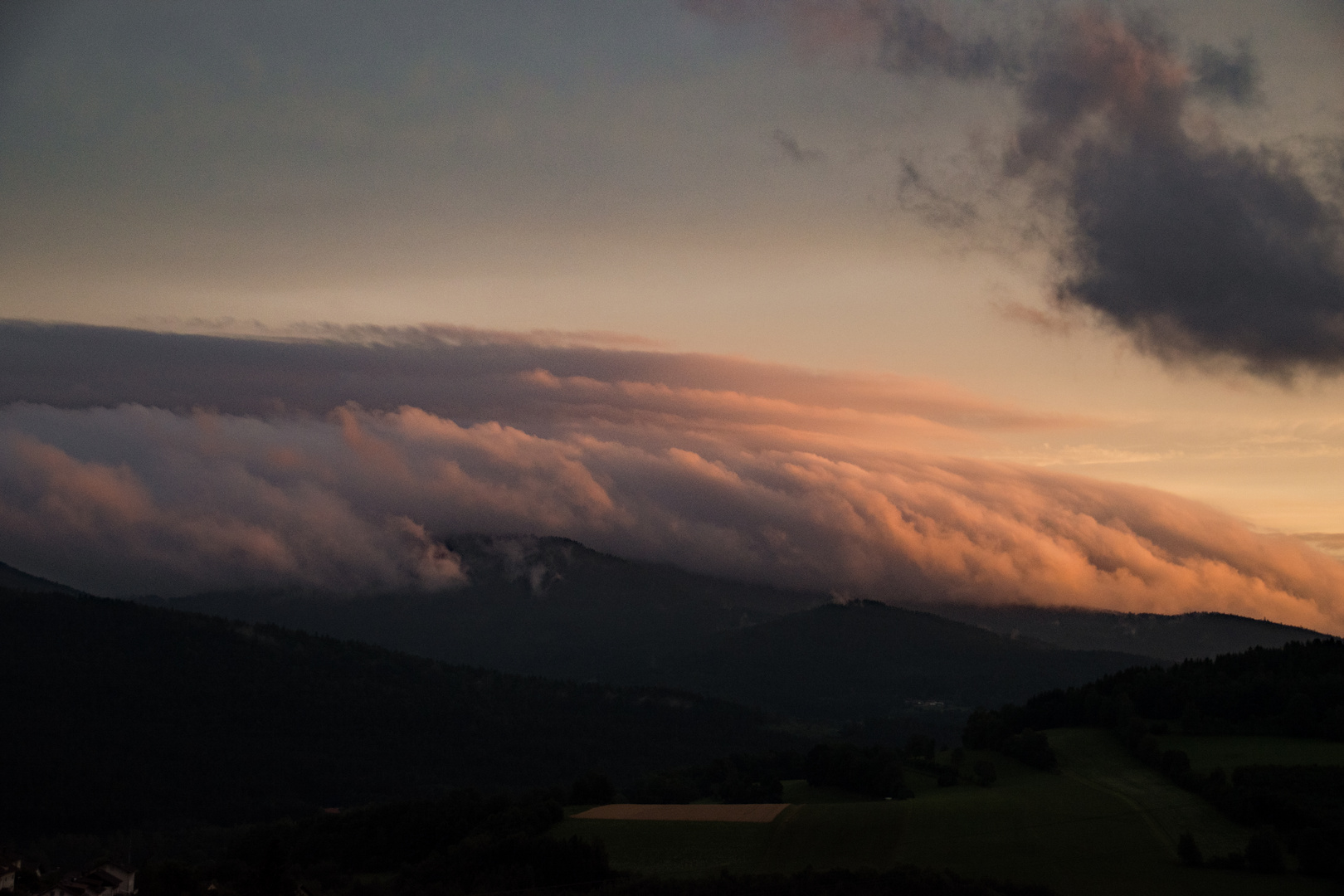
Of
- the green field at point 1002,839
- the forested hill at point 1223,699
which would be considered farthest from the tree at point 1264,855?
the forested hill at point 1223,699

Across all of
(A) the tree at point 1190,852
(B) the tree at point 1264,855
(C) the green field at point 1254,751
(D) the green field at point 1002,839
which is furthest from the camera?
(C) the green field at point 1254,751

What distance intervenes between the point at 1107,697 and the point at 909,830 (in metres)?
70.2

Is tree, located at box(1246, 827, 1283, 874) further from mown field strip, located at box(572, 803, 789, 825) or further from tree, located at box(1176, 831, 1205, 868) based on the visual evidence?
mown field strip, located at box(572, 803, 789, 825)

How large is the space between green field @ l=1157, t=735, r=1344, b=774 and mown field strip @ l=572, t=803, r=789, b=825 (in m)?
49.3

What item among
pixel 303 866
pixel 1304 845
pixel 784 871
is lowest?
pixel 303 866

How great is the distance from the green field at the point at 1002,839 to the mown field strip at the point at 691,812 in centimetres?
274

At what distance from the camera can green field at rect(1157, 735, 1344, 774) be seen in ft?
448

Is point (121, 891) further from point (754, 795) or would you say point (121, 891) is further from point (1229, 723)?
point (1229, 723)

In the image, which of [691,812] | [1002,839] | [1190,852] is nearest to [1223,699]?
[1190,852]

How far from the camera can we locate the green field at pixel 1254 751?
13662 cm

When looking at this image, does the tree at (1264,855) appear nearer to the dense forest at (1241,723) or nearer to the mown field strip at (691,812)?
the dense forest at (1241,723)

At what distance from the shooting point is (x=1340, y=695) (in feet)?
515

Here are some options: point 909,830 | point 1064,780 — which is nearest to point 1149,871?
point 909,830

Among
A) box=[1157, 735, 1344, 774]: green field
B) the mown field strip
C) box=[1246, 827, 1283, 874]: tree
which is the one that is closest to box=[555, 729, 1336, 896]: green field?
box=[1246, 827, 1283, 874]: tree
